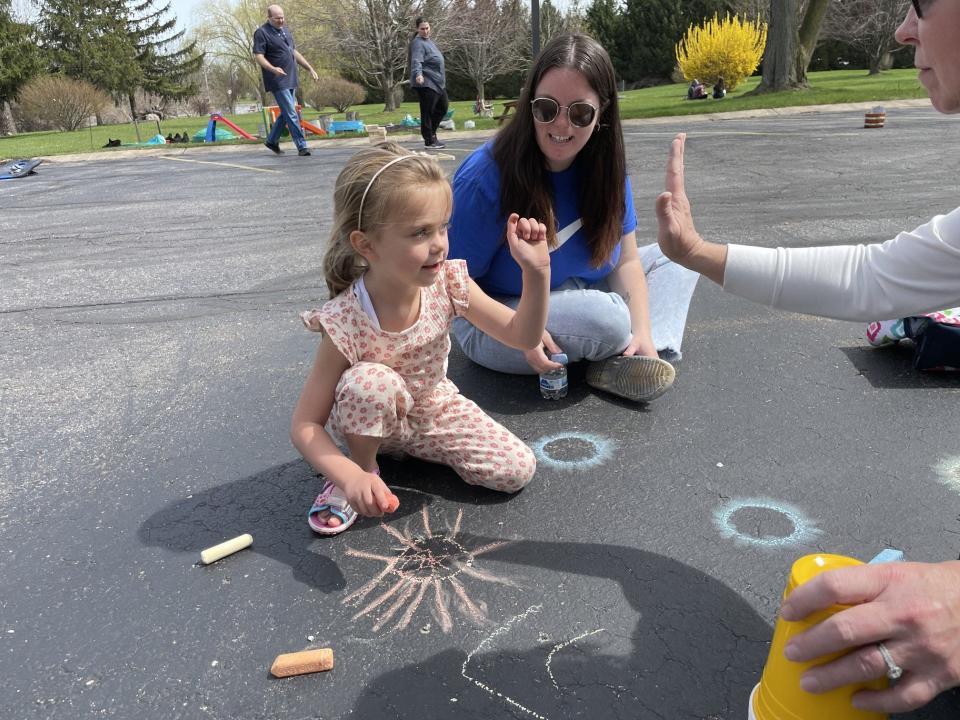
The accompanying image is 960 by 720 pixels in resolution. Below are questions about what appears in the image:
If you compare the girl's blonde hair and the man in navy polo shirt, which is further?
the man in navy polo shirt

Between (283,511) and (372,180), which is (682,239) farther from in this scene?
(283,511)

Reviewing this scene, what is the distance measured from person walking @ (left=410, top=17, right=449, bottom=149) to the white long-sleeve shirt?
1004 centimetres

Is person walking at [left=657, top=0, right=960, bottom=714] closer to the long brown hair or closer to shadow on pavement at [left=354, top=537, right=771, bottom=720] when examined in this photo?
shadow on pavement at [left=354, top=537, right=771, bottom=720]

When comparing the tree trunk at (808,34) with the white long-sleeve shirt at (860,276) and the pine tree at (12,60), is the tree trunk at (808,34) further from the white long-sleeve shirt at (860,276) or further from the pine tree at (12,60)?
the pine tree at (12,60)

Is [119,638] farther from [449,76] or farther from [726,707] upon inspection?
[449,76]

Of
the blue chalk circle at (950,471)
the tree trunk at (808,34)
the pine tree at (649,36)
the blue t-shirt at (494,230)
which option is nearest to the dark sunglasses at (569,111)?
the blue t-shirt at (494,230)

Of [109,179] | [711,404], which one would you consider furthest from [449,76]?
[711,404]

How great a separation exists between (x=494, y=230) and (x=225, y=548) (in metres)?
1.44

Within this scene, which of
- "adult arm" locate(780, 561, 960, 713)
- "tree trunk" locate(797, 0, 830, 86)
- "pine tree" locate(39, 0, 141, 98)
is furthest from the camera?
"pine tree" locate(39, 0, 141, 98)

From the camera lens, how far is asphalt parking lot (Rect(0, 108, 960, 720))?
5.19 ft

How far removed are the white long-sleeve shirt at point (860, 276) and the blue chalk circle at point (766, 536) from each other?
0.59m

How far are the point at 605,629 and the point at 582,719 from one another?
263mm

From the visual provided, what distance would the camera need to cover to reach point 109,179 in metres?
10.1

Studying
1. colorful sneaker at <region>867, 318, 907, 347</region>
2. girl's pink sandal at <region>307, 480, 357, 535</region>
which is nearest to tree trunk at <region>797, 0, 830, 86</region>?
colorful sneaker at <region>867, 318, 907, 347</region>
